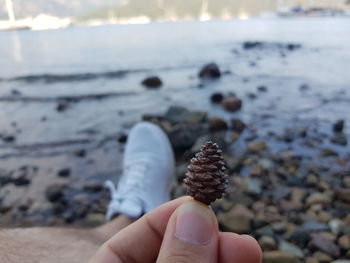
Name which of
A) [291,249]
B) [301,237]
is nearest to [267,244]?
[291,249]

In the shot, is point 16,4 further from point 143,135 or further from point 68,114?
point 143,135

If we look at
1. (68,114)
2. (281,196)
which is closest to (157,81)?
(68,114)

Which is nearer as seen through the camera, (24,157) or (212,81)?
(24,157)

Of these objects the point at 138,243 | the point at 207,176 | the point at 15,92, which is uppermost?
the point at 207,176

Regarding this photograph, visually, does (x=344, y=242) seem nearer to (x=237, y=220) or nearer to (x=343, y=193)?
(x=343, y=193)

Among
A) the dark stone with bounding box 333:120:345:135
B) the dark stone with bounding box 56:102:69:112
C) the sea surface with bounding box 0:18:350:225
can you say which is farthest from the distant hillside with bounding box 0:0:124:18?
the dark stone with bounding box 333:120:345:135

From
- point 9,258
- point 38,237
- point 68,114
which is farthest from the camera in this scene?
point 68,114
